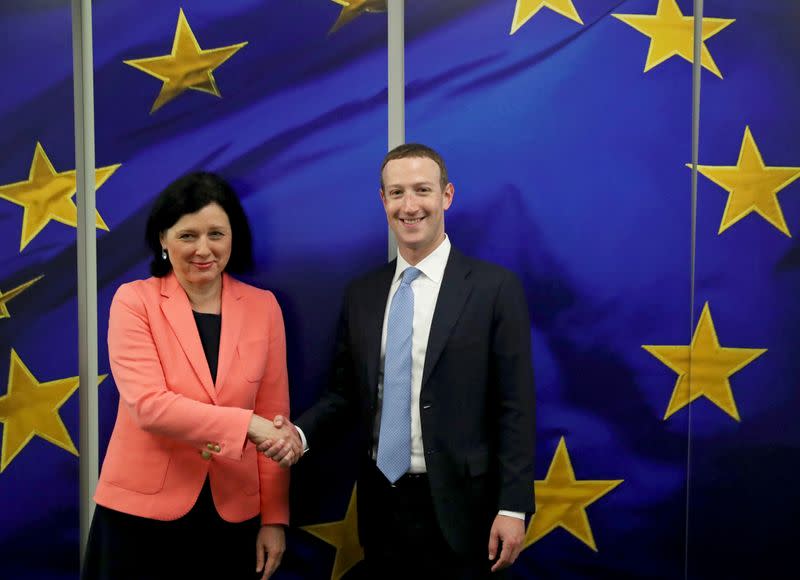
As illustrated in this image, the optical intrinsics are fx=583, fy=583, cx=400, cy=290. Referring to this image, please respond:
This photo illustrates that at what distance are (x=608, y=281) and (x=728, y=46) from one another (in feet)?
3.13

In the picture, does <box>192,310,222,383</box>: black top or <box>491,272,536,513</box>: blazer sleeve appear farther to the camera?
<box>192,310,222,383</box>: black top

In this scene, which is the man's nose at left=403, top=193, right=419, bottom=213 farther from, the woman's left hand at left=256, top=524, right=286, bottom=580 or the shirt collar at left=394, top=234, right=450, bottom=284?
the woman's left hand at left=256, top=524, right=286, bottom=580

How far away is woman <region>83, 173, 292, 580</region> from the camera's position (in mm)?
1690

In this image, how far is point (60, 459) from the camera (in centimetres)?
221

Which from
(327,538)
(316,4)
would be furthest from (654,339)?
(316,4)

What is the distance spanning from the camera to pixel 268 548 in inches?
74.2

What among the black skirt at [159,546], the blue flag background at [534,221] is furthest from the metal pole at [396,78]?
the black skirt at [159,546]

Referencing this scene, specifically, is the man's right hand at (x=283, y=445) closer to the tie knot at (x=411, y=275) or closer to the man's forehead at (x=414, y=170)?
the tie knot at (x=411, y=275)

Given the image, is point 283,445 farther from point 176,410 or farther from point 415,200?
point 415,200

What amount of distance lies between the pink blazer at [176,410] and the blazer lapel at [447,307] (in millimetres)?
557

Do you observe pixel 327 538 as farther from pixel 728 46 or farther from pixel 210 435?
pixel 728 46

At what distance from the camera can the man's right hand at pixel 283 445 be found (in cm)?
172

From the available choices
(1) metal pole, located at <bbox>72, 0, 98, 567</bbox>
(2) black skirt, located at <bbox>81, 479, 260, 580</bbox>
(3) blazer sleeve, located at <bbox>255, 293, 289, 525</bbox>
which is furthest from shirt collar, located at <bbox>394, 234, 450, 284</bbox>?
(1) metal pole, located at <bbox>72, 0, 98, 567</bbox>

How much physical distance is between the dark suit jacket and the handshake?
26 cm
